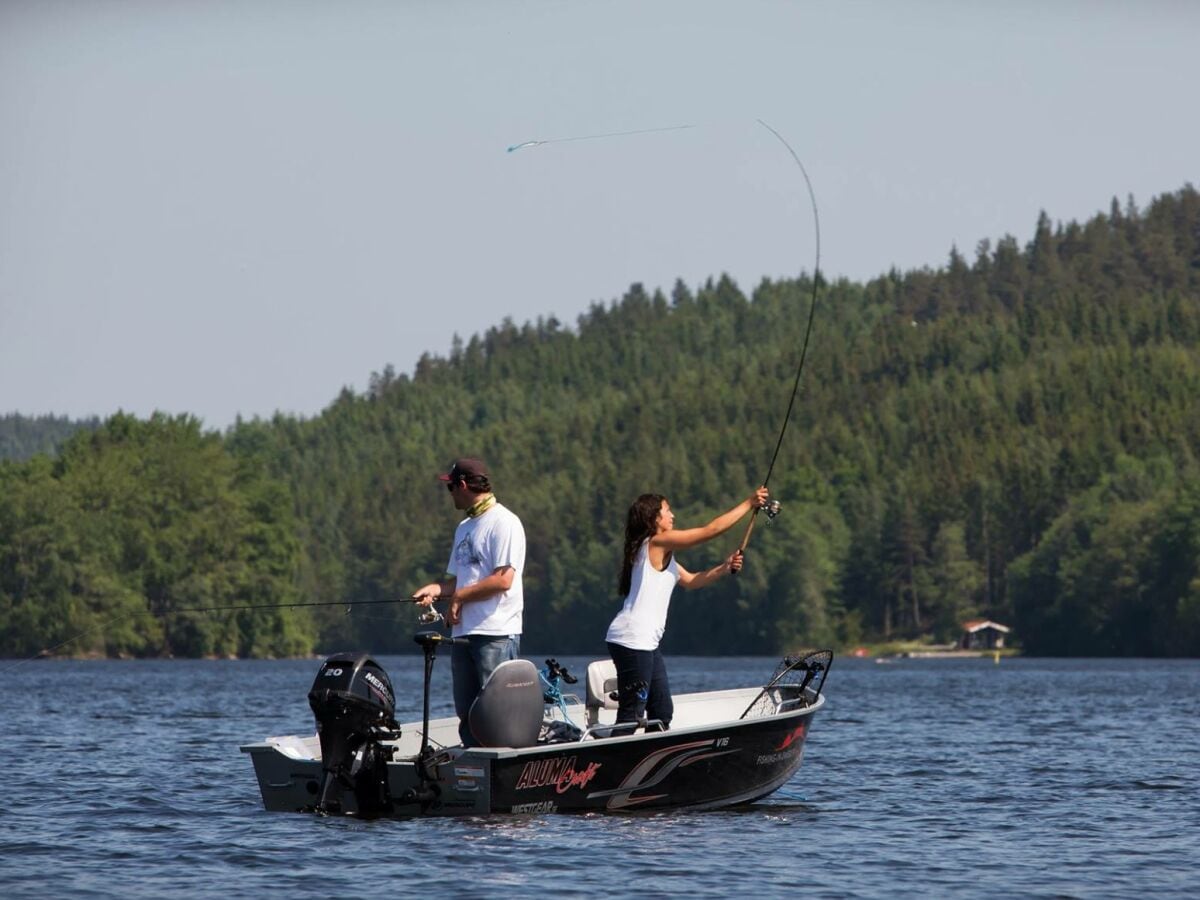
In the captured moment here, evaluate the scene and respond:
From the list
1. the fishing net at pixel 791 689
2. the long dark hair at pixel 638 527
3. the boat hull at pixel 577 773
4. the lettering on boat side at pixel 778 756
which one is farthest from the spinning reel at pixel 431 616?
the fishing net at pixel 791 689

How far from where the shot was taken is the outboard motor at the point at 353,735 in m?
14.2

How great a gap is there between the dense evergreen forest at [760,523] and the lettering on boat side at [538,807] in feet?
204

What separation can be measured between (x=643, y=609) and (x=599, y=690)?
148cm

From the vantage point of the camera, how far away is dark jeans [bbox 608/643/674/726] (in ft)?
47.7

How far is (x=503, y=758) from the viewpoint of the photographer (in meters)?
13.9

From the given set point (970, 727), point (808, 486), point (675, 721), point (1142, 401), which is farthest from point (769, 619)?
point (675, 721)

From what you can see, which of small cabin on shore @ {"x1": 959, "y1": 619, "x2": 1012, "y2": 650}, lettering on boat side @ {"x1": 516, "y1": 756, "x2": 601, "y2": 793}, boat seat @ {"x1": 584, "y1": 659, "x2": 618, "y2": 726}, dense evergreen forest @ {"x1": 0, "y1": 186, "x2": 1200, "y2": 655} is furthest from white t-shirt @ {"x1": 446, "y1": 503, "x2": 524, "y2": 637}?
small cabin on shore @ {"x1": 959, "y1": 619, "x2": 1012, "y2": 650}

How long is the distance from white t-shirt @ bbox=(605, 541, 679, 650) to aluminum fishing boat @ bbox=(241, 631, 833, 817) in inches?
24.4

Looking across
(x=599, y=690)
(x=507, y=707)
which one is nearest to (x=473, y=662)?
(x=507, y=707)

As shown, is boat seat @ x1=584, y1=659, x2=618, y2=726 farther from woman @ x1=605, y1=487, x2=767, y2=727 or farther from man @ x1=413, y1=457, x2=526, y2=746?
man @ x1=413, y1=457, x2=526, y2=746

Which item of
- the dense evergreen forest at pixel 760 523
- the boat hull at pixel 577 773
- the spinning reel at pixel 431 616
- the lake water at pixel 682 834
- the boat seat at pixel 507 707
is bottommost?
the lake water at pixel 682 834

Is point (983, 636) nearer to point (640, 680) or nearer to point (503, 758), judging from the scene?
point (640, 680)

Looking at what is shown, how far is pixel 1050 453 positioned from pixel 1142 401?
16.2 m

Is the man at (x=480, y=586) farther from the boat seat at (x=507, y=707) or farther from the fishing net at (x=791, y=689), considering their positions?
the fishing net at (x=791, y=689)
